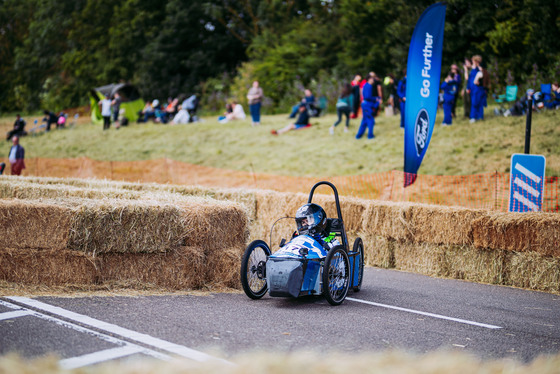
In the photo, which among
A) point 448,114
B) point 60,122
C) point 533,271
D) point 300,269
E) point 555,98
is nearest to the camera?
point 300,269

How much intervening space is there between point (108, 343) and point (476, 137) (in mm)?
17654

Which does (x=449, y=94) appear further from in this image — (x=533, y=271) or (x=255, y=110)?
(x=533, y=271)

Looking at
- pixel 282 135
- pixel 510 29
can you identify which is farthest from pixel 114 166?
pixel 510 29

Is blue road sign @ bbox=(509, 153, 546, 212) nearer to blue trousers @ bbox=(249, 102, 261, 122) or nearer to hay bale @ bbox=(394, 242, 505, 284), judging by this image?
hay bale @ bbox=(394, 242, 505, 284)

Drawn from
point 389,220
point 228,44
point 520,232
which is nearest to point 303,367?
point 520,232

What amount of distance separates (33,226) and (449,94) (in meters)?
17.2

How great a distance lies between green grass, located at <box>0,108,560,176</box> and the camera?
1989 cm

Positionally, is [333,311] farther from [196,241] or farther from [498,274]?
[498,274]

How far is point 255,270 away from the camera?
314 inches

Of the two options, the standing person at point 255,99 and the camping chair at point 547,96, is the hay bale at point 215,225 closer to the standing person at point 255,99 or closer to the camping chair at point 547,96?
the camping chair at point 547,96

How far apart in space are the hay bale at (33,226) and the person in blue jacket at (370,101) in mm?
16086

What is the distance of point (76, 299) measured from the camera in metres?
7.36

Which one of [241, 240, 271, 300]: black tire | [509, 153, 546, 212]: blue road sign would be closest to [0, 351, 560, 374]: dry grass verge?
[241, 240, 271, 300]: black tire

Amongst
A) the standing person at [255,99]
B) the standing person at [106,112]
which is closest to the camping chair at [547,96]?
the standing person at [255,99]
